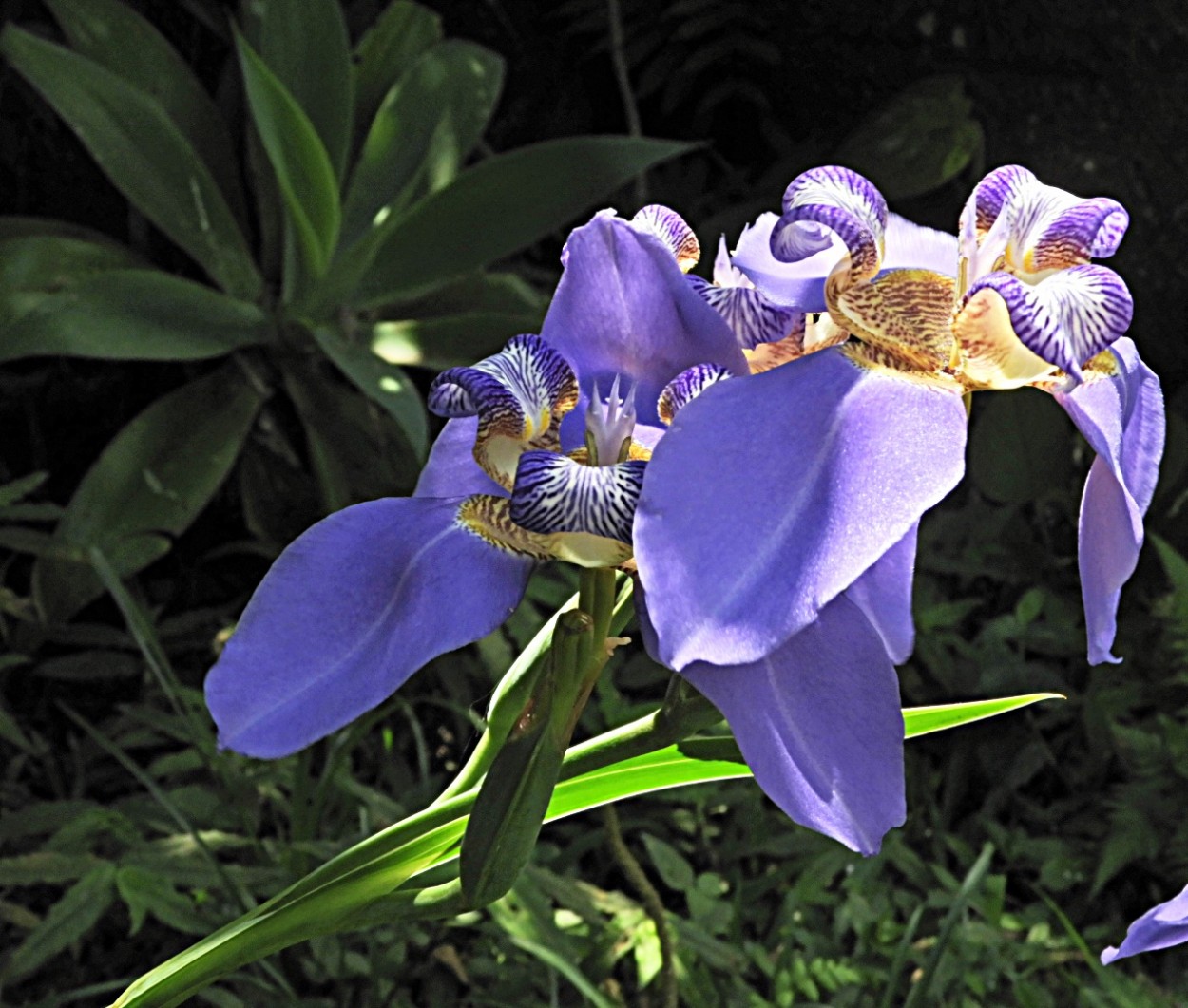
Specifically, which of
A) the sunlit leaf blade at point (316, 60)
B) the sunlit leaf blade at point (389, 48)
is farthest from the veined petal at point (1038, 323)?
the sunlit leaf blade at point (389, 48)

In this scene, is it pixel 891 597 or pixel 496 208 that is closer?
pixel 891 597

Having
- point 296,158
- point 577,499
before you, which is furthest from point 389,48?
point 577,499

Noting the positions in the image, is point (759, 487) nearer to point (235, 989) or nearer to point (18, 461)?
point (235, 989)

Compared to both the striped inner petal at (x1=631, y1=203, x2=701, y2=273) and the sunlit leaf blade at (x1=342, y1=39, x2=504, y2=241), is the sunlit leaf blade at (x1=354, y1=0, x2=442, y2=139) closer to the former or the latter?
the sunlit leaf blade at (x1=342, y1=39, x2=504, y2=241)

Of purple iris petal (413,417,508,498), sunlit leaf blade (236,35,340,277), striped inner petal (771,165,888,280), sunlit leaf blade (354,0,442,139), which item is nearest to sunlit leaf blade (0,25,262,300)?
sunlit leaf blade (236,35,340,277)

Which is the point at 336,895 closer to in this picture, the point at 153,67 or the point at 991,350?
the point at 991,350

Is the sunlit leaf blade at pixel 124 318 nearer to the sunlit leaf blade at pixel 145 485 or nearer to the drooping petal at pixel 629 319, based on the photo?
the sunlit leaf blade at pixel 145 485

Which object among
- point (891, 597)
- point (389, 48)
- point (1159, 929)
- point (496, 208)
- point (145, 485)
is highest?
point (891, 597)
